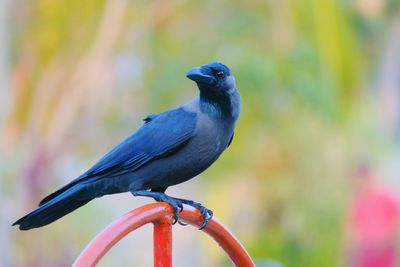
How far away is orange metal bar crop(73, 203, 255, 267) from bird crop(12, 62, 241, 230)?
0.67ft

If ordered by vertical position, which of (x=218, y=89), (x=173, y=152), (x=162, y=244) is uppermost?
Result: (x=218, y=89)

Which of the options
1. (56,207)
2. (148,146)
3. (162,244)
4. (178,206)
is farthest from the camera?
(148,146)

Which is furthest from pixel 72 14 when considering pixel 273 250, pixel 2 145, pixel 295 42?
pixel 273 250

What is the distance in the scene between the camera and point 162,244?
1149mm

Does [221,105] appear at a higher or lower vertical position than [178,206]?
higher

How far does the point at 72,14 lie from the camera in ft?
11.9

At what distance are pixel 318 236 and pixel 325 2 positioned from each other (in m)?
1.10


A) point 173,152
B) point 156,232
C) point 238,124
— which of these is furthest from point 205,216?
point 238,124

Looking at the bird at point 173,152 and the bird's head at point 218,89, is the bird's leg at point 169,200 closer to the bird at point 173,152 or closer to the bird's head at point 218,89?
the bird at point 173,152

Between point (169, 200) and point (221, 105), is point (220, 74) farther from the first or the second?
point (169, 200)

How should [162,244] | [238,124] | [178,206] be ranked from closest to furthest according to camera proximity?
[162,244] < [178,206] < [238,124]

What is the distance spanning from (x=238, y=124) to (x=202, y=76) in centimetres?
222

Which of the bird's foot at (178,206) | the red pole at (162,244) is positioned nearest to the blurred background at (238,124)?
the bird's foot at (178,206)

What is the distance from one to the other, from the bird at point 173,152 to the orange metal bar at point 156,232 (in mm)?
204
